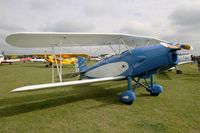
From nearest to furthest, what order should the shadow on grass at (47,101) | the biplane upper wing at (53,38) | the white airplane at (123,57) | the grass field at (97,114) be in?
the grass field at (97,114) → the biplane upper wing at (53,38) → the shadow on grass at (47,101) → the white airplane at (123,57)

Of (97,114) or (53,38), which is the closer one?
(97,114)

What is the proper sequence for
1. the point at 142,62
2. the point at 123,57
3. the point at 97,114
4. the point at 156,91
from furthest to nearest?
the point at 156,91
the point at 123,57
the point at 142,62
the point at 97,114

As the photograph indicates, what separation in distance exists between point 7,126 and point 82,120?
5.43 ft

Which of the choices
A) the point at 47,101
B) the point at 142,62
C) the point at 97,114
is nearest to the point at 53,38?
the point at 47,101

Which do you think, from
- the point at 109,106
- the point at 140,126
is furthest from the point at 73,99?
the point at 140,126

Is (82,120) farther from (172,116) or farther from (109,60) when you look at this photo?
(109,60)

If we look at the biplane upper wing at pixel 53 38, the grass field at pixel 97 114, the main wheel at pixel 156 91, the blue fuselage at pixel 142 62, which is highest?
the biplane upper wing at pixel 53 38

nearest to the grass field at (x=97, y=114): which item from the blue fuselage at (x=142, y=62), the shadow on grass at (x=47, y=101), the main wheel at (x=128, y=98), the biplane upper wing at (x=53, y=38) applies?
the shadow on grass at (x=47, y=101)

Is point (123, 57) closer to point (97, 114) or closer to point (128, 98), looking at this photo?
point (128, 98)

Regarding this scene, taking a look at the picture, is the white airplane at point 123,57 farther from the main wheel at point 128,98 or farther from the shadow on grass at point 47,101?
the shadow on grass at point 47,101

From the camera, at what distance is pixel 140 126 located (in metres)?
3.74

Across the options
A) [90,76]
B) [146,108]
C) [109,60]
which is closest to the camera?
[146,108]

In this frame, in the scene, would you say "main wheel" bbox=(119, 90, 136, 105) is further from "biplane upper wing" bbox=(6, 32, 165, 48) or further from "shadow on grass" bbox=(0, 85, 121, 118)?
"biplane upper wing" bbox=(6, 32, 165, 48)

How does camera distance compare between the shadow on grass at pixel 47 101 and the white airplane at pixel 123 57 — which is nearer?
the shadow on grass at pixel 47 101
